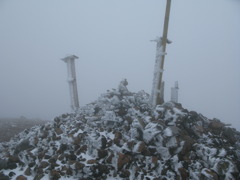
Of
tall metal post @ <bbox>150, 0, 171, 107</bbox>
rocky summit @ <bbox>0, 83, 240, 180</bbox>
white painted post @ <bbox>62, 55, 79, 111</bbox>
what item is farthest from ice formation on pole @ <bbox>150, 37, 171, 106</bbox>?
white painted post @ <bbox>62, 55, 79, 111</bbox>

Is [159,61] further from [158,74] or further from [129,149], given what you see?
[129,149]

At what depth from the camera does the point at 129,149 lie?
9023 mm

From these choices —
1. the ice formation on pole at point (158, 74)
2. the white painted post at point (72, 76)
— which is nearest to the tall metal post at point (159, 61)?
the ice formation on pole at point (158, 74)

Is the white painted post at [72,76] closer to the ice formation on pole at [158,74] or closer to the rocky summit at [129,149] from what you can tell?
the rocky summit at [129,149]

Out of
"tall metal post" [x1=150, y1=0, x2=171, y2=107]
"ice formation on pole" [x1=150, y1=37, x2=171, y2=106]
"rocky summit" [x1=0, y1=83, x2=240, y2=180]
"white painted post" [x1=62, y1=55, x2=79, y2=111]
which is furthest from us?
"white painted post" [x1=62, y1=55, x2=79, y2=111]

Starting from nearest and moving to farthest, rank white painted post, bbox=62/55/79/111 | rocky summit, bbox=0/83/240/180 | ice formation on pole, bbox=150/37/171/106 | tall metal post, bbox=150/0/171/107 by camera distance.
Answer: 1. rocky summit, bbox=0/83/240/180
2. tall metal post, bbox=150/0/171/107
3. ice formation on pole, bbox=150/37/171/106
4. white painted post, bbox=62/55/79/111

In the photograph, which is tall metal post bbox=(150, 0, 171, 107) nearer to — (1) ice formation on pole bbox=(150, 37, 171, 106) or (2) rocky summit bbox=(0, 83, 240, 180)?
(1) ice formation on pole bbox=(150, 37, 171, 106)

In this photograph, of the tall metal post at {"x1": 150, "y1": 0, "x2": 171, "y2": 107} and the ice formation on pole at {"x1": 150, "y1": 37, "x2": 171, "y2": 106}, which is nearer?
the tall metal post at {"x1": 150, "y1": 0, "x2": 171, "y2": 107}

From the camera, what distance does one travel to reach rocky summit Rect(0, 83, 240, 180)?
8211 millimetres

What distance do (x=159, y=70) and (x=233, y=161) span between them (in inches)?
264

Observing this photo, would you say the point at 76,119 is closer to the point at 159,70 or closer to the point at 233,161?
the point at 159,70

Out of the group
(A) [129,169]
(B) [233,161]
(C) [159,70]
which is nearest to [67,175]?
(A) [129,169]

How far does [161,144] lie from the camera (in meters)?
9.29

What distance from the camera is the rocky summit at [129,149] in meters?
8.21
